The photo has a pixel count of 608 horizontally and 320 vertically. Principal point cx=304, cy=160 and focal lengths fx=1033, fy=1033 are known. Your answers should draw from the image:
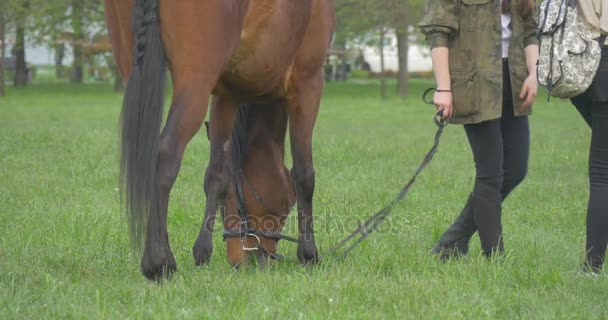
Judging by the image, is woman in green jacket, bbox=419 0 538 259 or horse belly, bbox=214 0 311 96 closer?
horse belly, bbox=214 0 311 96

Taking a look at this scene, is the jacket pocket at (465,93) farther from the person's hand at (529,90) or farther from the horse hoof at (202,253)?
the horse hoof at (202,253)

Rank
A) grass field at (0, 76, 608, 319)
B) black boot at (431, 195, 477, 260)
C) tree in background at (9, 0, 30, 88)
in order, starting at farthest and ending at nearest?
tree in background at (9, 0, 30, 88) → black boot at (431, 195, 477, 260) → grass field at (0, 76, 608, 319)

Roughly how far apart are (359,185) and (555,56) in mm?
4652

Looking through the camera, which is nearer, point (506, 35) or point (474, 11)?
point (474, 11)

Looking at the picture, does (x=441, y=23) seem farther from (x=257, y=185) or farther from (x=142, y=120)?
(x=142, y=120)

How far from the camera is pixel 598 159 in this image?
5559 millimetres

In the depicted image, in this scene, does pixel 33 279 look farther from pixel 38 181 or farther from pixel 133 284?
pixel 38 181

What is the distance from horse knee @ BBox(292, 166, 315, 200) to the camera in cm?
584

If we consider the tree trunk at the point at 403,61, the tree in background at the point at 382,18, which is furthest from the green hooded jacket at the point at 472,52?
the tree trunk at the point at 403,61

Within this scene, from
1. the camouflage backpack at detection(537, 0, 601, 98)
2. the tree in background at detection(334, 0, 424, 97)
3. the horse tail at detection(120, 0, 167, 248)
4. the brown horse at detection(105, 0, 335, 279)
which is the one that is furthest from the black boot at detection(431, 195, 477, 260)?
the tree in background at detection(334, 0, 424, 97)

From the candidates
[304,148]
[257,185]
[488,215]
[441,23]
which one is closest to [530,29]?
[441,23]

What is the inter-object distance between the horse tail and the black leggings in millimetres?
1868

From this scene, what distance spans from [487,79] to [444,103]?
0.87 ft

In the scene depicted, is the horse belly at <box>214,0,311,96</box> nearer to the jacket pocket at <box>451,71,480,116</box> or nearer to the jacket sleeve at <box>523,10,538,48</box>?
the jacket pocket at <box>451,71,480,116</box>
